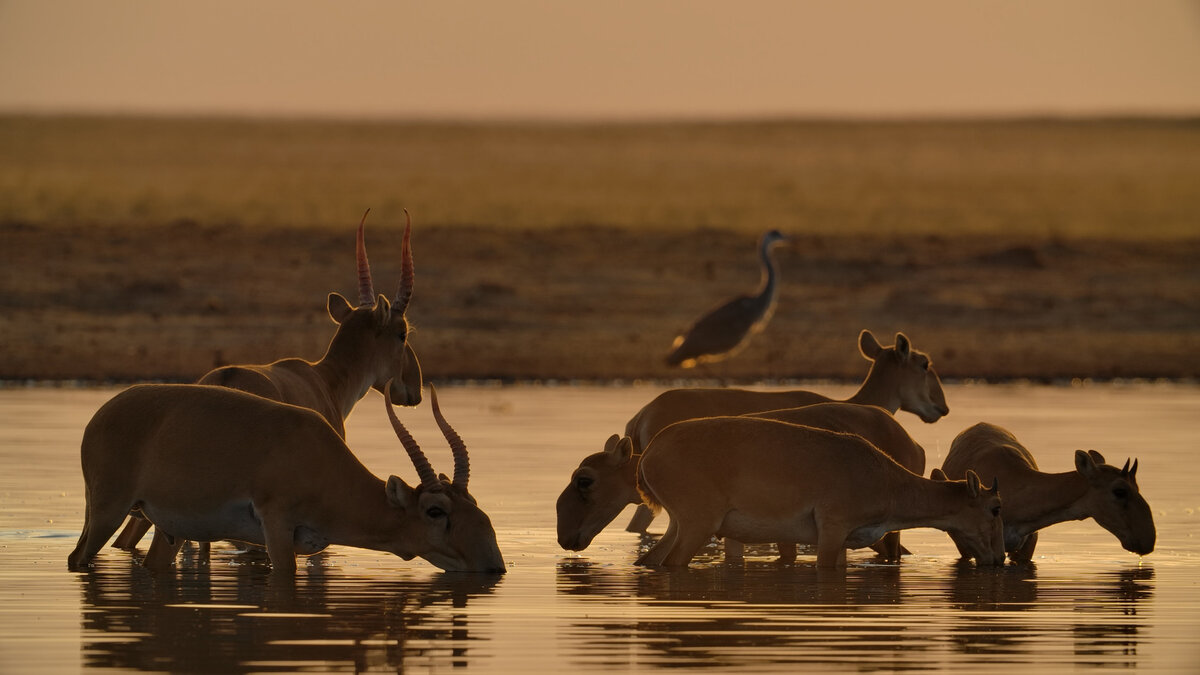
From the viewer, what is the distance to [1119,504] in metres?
15.1

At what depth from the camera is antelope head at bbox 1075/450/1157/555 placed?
49.1 feet

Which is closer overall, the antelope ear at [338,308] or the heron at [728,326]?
the antelope ear at [338,308]

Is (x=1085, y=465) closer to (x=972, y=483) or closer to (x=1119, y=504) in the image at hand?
(x=1119, y=504)

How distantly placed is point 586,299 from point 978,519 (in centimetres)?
3668

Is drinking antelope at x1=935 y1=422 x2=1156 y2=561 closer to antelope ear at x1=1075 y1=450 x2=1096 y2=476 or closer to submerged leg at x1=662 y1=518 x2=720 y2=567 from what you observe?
antelope ear at x1=1075 y1=450 x2=1096 y2=476

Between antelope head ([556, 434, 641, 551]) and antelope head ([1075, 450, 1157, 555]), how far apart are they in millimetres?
2917

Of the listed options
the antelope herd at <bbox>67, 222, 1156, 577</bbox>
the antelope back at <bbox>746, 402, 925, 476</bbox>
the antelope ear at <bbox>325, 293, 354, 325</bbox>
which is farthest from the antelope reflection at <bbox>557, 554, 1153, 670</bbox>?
the antelope ear at <bbox>325, 293, 354, 325</bbox>

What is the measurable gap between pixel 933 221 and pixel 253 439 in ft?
244

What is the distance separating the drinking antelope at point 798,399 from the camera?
1667 centimetres

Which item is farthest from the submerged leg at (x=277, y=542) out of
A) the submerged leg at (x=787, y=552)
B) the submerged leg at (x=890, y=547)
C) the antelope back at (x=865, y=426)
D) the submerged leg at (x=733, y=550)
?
the submerged leg at (x=890, y=547)

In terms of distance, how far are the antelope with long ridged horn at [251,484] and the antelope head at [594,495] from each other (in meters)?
1.37

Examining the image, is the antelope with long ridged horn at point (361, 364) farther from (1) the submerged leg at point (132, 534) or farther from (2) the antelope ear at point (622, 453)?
(2) the antelope ear at point (622, 453)

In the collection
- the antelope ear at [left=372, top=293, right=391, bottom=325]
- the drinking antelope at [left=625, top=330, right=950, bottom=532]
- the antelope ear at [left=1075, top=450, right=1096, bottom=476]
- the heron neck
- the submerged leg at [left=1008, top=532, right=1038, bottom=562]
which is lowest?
the submerged leg at [left=1008, top=532, right=1038, bottom=562]

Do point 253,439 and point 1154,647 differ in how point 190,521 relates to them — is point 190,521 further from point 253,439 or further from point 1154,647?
point 1154,647
